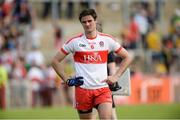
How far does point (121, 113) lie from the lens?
21.8m

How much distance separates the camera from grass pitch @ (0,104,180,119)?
66.9ft

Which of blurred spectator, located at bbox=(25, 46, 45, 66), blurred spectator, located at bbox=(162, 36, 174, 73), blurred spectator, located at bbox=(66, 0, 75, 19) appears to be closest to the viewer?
blurred spectator, located at bbox=(25, 46, 45, 66)

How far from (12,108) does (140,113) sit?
4.78 meters

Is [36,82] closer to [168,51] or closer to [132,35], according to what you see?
[132,35]

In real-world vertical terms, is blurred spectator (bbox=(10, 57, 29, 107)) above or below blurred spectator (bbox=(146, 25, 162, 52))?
below

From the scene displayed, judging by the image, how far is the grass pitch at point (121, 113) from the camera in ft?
66.9

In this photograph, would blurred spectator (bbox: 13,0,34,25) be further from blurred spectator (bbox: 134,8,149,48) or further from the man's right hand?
the man's right hand

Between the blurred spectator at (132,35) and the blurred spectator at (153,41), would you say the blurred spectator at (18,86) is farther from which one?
the blurred spectator at (153,41)

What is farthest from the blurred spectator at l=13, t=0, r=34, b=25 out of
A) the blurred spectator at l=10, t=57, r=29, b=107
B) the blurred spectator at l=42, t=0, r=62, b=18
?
the blurred spectator at l=10, t=57, r=29, b=107

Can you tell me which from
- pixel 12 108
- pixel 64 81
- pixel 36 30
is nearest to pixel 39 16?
pixel 36 30

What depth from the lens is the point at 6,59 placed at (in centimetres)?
2558

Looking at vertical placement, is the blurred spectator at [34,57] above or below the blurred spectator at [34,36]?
below

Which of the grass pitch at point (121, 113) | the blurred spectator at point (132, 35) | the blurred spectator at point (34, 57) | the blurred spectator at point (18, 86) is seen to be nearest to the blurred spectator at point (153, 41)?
the blurred spectator at point (132, 35)

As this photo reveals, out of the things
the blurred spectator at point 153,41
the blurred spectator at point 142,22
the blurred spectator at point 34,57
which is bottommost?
the blurred spectator at point 34,57
